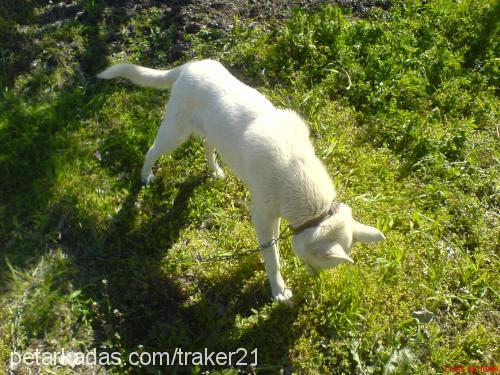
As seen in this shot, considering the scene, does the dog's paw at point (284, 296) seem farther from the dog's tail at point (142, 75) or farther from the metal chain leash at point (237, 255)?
the dog's tail at point (142, 75)

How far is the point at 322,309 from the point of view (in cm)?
344

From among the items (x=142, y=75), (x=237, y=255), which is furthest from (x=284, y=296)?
(x=142, y=75)

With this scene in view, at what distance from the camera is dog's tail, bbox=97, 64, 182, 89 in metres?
4.03

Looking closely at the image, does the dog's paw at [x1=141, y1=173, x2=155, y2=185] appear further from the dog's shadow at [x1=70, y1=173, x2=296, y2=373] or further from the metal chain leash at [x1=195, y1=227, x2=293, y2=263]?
the metal chain leash at [x1=195, y1=227, x2=293, y2=263]

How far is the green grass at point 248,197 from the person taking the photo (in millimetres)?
3324

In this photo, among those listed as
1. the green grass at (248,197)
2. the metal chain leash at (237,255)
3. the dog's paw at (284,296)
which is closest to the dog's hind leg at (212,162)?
the green grass at (248,197)

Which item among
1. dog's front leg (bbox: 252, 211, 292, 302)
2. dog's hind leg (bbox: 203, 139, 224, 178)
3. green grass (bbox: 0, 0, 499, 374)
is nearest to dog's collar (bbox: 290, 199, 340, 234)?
dog's front leg (bbox: 252, 211, 292, 302)

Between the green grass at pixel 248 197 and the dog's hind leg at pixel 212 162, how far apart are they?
13 centimetres

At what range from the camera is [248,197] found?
4.24 m

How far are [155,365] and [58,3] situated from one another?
4.87 meters

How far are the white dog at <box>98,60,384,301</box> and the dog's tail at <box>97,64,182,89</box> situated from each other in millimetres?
367

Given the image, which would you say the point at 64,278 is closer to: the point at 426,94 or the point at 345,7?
the point at 426,94

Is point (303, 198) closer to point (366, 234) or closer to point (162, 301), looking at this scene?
point (366, 234)

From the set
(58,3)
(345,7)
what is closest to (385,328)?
(345,7)
